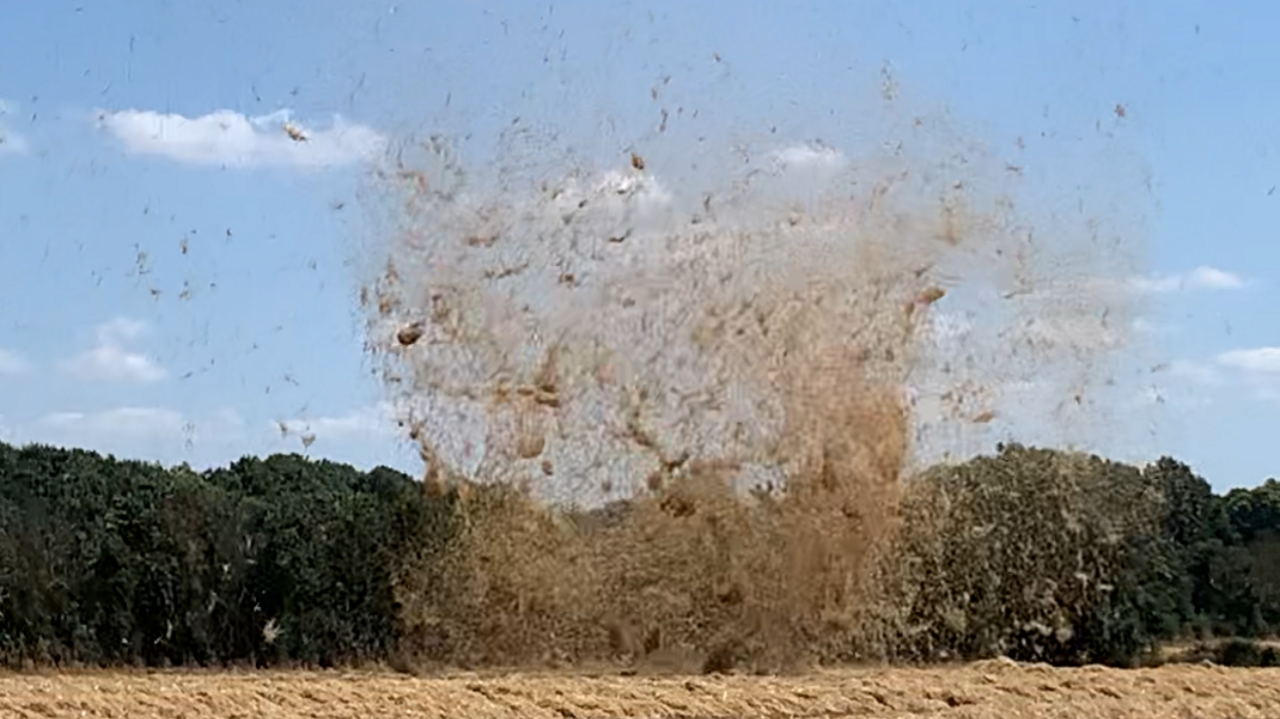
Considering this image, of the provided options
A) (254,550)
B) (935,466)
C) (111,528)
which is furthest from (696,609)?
(111,528)

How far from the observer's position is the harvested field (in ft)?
71.6

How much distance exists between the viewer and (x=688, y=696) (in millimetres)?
24906

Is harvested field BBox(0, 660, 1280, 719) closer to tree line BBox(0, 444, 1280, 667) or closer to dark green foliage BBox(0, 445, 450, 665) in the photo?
tree line BBox(0, 444, 1280, 667)

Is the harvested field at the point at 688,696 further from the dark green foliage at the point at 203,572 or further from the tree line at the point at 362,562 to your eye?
the dark green foliage at the point at 203,572

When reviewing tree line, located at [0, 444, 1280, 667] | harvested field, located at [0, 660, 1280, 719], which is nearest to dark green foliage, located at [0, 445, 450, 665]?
tree line, located at [0, 444, 1280, 667]

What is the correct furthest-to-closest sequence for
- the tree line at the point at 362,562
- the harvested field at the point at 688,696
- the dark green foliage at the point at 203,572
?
the dark green foliage at the point at 203,572, the tree line at the point at 362,562, the harvested field at the point at 688,696

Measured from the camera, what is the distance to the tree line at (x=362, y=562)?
112ft

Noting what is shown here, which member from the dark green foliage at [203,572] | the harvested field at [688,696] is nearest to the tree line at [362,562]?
the dark green foliage at [203,572]

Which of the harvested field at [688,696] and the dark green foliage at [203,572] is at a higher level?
the dark green foliage at [203,572]

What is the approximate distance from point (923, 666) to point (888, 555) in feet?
20.9

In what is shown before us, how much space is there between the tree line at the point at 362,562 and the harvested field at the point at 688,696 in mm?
3542

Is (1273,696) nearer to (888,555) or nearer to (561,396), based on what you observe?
(888,555)

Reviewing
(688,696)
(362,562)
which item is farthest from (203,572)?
(688,696)

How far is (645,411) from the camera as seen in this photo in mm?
25062
